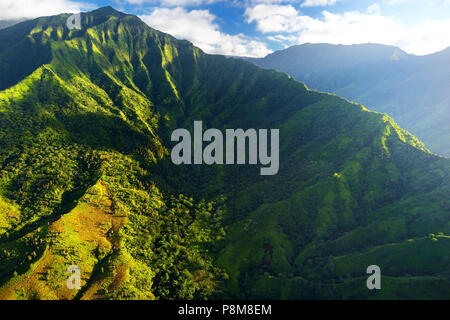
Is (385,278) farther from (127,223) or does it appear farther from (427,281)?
(127,223)

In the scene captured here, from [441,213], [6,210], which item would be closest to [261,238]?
[441,213]

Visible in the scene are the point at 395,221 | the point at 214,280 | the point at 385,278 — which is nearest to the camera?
the point at 385,278

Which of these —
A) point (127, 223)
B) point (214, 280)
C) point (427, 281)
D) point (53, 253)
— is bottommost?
point (214, 280)

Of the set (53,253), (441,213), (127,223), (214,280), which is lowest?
(214,280)

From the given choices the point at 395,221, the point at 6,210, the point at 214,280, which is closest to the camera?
the point at 6,210

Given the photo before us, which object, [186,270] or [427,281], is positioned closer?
[427,281]

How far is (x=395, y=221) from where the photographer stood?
189m

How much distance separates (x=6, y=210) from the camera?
161 meters

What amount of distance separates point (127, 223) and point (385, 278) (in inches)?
7153
